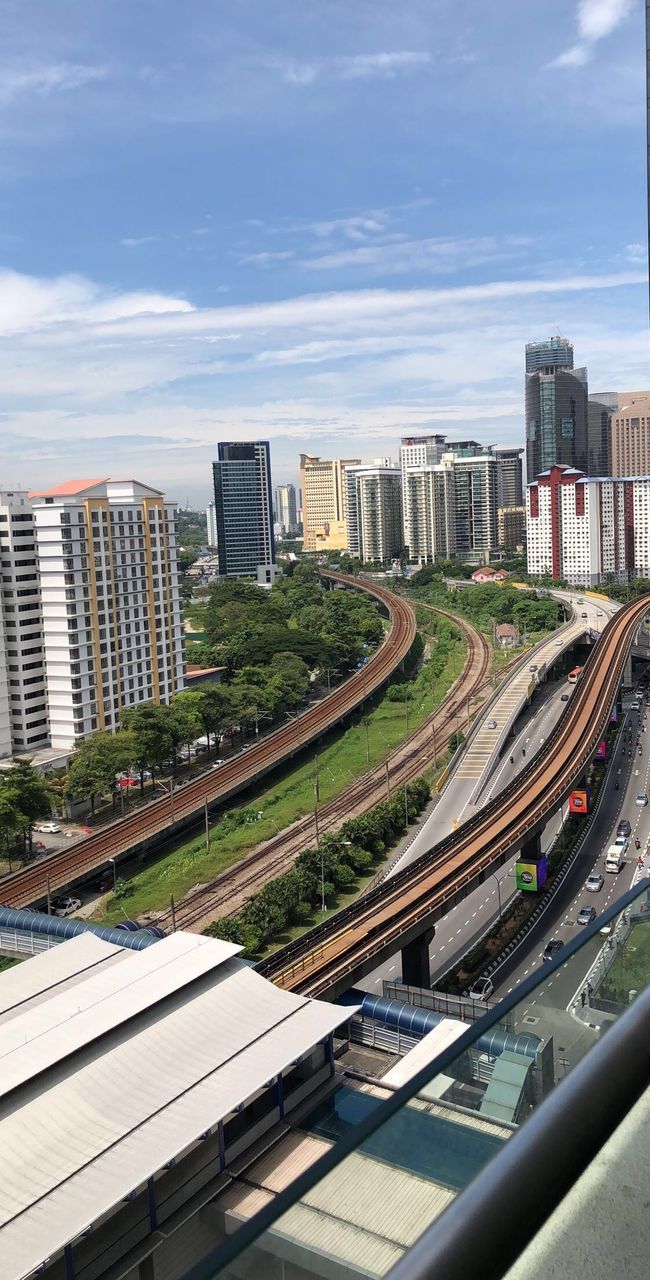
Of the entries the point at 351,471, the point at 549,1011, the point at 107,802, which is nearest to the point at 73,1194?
the point at 549,1011

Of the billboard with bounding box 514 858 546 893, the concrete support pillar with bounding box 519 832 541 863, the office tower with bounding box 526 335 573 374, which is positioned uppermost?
the office tower with bounding box 526 335 573 374

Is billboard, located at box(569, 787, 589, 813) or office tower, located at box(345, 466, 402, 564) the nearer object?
billboard, located at box(569, 787, 589, 813)

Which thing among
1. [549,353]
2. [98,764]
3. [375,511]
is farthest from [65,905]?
[549,353]

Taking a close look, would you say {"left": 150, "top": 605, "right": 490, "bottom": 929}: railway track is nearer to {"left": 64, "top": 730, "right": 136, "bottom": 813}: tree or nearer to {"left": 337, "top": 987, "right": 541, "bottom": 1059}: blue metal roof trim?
{"left": 64, "top": 730, "right": 136, "bottom": 813}: tree

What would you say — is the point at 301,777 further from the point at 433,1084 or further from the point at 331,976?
the point at 433,1084

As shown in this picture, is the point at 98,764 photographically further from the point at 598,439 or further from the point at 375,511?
the point at 598,439

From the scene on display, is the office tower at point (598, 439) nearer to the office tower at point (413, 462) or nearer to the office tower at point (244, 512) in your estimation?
the office tower at point (413, 462)


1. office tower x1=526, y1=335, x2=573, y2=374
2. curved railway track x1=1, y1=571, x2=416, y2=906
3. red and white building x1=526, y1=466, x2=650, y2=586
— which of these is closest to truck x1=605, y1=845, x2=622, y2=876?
curved railway track x1=1, y1=571, x2=416, y2=906
